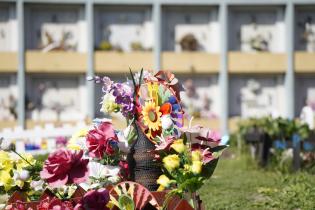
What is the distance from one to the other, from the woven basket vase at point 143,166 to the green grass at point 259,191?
117 inches

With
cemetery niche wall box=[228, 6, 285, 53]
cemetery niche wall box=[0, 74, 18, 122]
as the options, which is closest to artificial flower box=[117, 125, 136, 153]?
cemetery niche wall box=[0, 74, 18, 122]

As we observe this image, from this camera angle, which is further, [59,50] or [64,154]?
[59,50]

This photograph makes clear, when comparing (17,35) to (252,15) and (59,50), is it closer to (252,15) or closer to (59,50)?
(59,50)

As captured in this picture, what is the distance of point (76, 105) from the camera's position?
23.6m

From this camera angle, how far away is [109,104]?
4031mm

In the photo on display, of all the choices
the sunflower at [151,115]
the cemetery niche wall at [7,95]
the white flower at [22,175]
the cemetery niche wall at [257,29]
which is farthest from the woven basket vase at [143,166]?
the cemetery niche wall at [257,29]

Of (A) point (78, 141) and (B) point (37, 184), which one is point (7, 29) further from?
(B) point (37, 184)

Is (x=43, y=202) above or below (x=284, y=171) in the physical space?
above

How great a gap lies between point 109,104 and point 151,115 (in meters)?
Result: 0.32

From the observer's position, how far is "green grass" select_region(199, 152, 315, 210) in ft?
22.4

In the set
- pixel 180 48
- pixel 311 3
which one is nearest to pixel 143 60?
pixel 180 48

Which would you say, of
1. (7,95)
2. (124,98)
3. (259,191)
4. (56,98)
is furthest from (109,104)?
(56,98)

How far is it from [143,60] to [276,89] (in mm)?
6003

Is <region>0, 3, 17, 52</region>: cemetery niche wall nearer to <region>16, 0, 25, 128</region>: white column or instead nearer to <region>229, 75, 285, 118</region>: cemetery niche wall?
<region>16, 0, 25, 128</region>: white column
